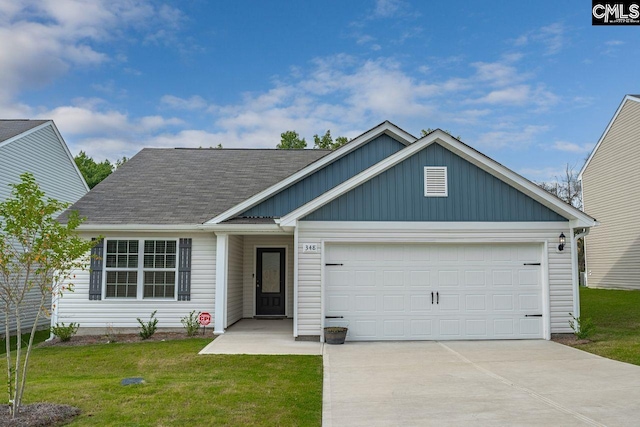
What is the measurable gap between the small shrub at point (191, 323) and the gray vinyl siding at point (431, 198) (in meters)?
3.87

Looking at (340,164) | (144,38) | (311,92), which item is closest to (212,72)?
(144,38)

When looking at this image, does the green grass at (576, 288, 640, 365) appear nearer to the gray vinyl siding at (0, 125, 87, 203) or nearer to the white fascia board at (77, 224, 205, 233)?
the white fascia board at (77, 224, 205, 233)

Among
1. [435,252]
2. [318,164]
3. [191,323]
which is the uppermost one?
[318,164]

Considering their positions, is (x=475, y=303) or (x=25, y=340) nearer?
(x=475, y=303)

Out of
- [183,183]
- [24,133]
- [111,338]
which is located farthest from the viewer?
[24,133]

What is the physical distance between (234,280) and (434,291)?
209 inches

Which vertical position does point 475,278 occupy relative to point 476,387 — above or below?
above

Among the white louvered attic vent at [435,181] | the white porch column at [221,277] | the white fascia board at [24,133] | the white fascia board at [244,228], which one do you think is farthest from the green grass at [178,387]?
the white fascia board at [24,133]

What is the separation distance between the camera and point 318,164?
12180 millimetres

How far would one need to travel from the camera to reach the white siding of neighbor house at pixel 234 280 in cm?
1214

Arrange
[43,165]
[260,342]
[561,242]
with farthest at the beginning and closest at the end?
[43,165], [561,242], [260,342]

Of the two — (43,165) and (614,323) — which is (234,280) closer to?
(43,165)

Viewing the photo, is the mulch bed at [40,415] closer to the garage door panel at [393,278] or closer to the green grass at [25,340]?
the green grass at [25,340]

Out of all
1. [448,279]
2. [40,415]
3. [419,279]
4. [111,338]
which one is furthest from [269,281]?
[40,415]
